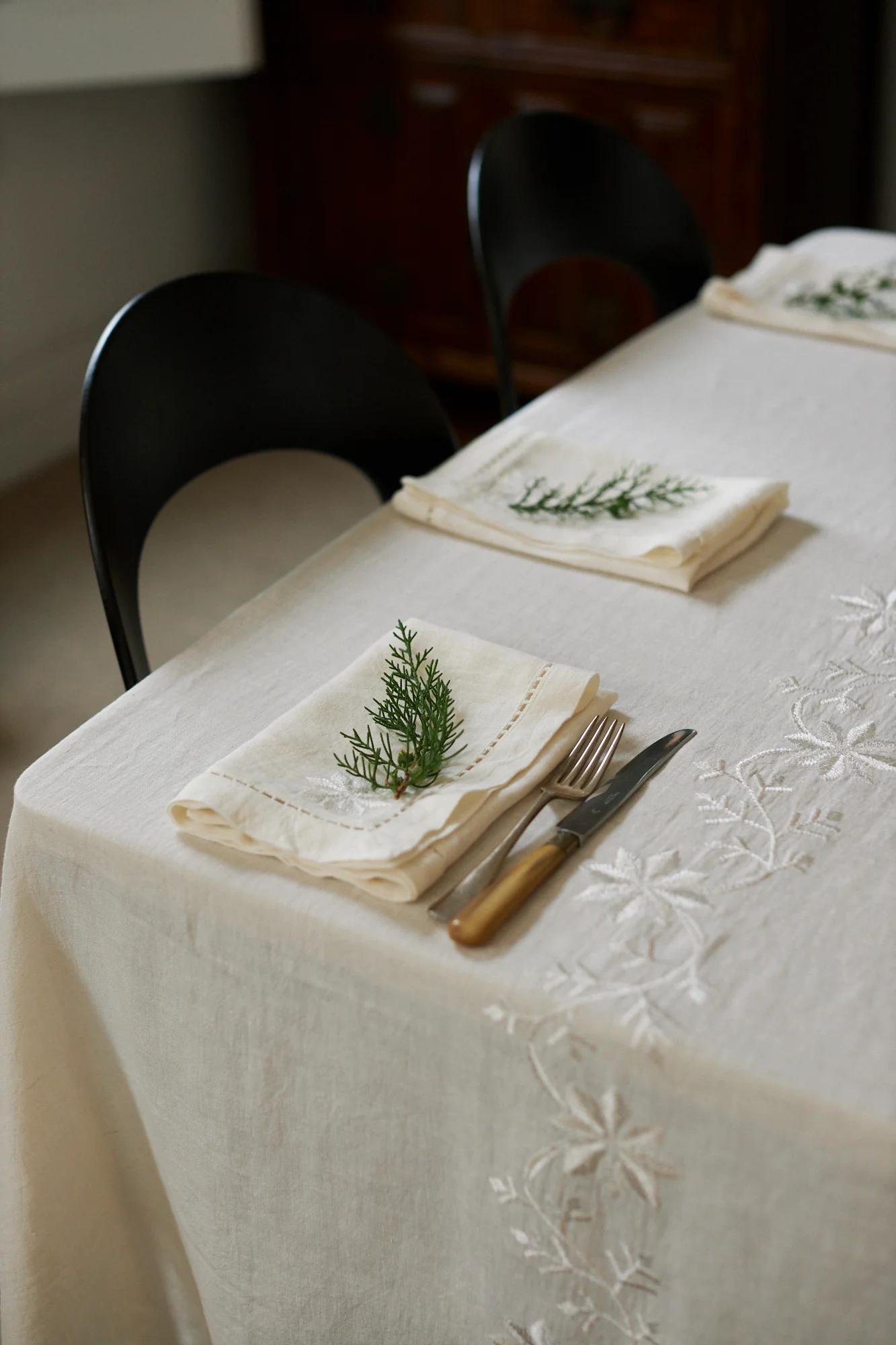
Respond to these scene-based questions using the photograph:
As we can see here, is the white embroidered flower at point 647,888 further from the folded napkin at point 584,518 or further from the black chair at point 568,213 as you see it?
the black chair at point 568,213

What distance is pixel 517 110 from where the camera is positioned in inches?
107

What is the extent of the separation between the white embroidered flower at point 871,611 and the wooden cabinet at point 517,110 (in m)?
1.76

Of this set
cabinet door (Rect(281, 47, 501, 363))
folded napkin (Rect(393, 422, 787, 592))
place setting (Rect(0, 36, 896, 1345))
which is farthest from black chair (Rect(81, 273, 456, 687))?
cabinet door (Rect(281, 47, 501, 363))

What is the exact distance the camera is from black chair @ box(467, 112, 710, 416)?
1580 mm

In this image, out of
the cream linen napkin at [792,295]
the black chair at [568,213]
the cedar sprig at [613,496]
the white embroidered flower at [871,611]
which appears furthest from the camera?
the black chair at [568,213]

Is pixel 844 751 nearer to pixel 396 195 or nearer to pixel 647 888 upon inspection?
pixel 647 888

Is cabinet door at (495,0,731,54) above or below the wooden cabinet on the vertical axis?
above

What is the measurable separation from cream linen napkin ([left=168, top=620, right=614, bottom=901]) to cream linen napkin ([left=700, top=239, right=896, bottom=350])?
2.52ft

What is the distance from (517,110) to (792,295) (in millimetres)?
1393

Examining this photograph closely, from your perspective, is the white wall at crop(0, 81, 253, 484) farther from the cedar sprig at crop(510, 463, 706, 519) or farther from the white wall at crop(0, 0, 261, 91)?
the cedar sprig at crop(510, 463, 706, 519)

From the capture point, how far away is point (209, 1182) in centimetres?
80

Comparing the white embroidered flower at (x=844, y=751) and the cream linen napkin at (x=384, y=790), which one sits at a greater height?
the cream linen napkin at (x=384, y=790)

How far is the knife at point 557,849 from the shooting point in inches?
26.5

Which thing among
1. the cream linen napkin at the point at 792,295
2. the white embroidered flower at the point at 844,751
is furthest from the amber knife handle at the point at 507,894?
the cream linen napkin at the point at 792,295
